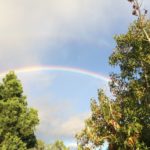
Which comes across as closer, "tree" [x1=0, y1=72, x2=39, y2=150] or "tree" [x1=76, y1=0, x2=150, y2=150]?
"tree" [x1=76, y1=0, x2=150, y2=150]

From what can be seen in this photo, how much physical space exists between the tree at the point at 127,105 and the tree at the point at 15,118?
10.1m

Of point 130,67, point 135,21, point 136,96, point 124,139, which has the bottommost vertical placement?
point 124,139

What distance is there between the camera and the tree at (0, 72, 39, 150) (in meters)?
48.9

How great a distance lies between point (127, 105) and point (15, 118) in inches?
583

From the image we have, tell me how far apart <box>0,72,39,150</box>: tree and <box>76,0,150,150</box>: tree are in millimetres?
10132

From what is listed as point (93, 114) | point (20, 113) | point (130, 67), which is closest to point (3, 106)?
point (20, 113)

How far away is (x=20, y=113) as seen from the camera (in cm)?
5072

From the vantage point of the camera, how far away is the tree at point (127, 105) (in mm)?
38062

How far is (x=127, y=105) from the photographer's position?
132ft

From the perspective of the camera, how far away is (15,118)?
50000mm

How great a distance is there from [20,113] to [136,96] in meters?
16.2

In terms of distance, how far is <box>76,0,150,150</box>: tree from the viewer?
125 ft

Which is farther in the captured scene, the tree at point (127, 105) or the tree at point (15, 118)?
the tree at point (15, 118)

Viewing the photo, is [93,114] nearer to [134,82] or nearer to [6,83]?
[134,82]
